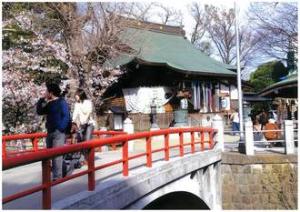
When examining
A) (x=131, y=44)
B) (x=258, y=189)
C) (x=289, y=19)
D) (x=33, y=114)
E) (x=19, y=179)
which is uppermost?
(x=289, y=19)

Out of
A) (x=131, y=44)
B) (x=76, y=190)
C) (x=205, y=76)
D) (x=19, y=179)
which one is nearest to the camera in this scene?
(x=76, y=190)

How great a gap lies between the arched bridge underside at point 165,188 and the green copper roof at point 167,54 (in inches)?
404

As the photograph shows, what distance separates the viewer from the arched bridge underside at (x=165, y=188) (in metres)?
5.53

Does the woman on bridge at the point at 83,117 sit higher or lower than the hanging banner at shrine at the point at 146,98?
lower

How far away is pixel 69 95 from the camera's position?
1759 cm

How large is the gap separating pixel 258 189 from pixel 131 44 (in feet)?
37.8

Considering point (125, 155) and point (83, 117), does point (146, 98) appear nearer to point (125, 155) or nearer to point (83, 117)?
point (83, 117)

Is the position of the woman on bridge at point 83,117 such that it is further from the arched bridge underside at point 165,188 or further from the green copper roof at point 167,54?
the green copper roof at point 167,54

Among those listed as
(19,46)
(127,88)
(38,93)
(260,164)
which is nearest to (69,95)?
(38,93)

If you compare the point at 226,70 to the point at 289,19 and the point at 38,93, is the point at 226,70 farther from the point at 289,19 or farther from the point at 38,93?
the point at 38,93

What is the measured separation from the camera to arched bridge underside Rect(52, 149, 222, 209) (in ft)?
18.1

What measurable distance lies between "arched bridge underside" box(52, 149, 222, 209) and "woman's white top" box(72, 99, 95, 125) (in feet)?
5.10

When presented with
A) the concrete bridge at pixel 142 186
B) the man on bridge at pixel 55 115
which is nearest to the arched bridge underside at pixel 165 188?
the concrete bridge at pixel 142 186

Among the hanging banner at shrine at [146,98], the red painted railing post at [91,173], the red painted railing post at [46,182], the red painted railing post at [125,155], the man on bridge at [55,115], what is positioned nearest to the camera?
the red painted railing post at [46,182]
